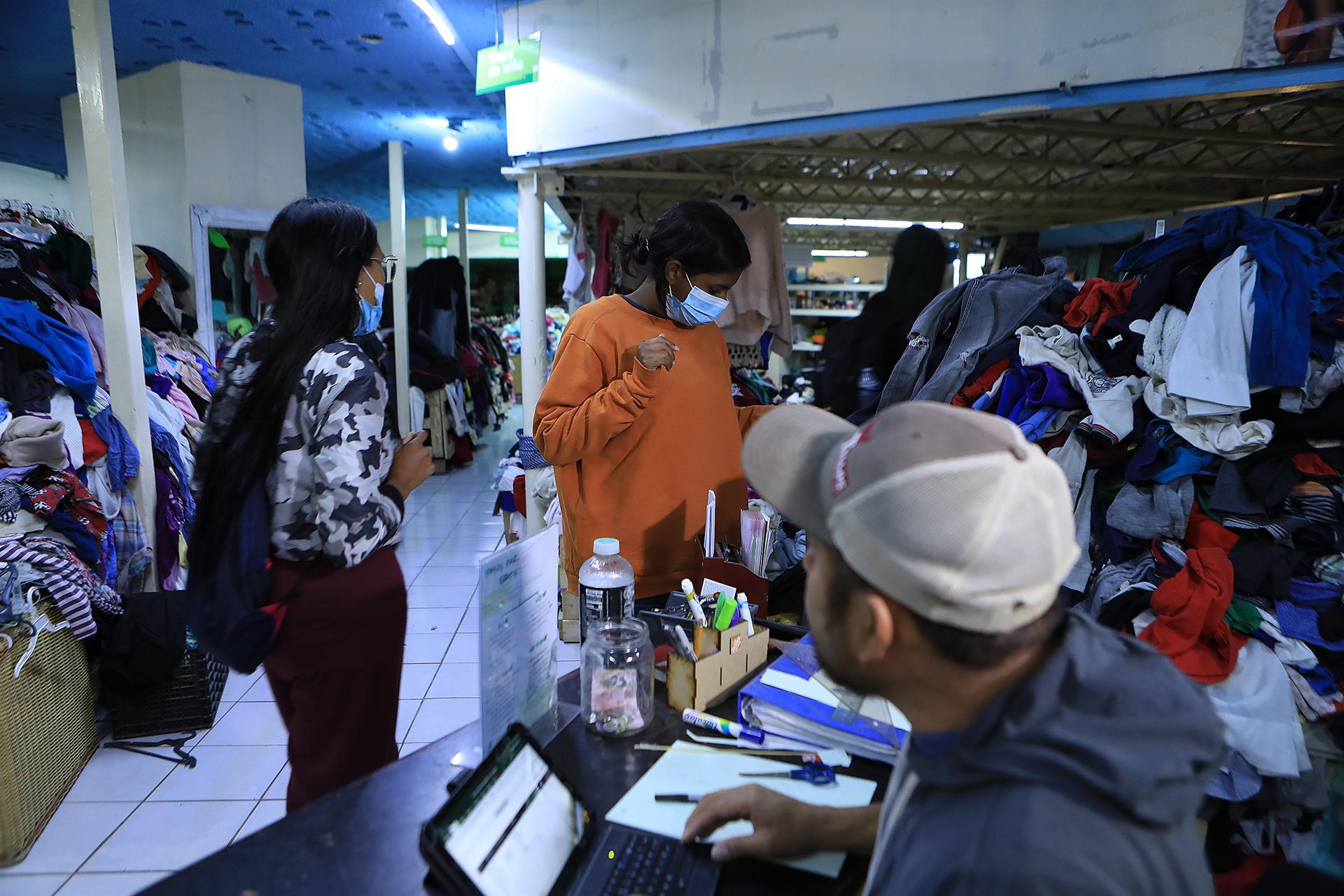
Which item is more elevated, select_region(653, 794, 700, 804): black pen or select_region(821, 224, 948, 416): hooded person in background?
select_region(821, 224, 948, 416): hooded person in background

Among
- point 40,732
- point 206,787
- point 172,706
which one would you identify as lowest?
point 206,787

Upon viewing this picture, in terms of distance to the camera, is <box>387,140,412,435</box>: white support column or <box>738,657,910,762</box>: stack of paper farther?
<box>387,140,412,435</box>: white support column

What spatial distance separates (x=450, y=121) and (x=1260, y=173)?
22.6ft

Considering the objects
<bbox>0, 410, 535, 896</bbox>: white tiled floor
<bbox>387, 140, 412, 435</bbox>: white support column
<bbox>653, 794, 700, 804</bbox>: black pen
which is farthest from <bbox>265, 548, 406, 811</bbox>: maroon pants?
<bbox>387, 140, 412, 435</bbox>: white support column

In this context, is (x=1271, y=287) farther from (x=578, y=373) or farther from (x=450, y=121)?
(x=450, y=121)

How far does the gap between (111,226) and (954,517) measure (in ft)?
11.9

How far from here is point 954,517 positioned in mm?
653

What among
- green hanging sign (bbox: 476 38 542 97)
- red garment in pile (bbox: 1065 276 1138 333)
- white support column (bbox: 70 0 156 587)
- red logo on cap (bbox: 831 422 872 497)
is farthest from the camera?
green hanging sign (bbox: 476 38 542 97)

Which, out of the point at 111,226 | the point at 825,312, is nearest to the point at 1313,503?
the point at 111,226

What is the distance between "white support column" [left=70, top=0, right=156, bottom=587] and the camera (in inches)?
117

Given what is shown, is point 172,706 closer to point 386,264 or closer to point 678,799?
point 386,264

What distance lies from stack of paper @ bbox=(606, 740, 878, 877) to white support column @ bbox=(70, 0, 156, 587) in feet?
10.3

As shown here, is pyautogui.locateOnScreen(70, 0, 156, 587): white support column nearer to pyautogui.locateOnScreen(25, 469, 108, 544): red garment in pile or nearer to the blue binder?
pyautogui.locateOnScreen(25, 469, 108, 544): red garment in pile

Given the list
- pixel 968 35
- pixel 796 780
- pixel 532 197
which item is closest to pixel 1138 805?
pixel 796 780
